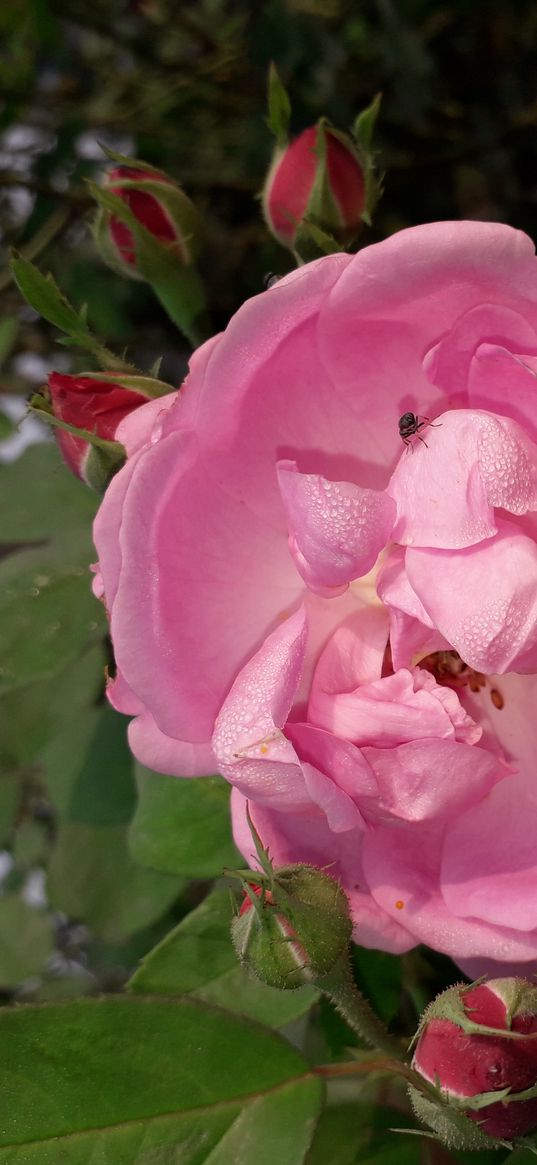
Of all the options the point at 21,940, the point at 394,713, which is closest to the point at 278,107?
the point at 394,713

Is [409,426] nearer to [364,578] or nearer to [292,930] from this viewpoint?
[364,578]

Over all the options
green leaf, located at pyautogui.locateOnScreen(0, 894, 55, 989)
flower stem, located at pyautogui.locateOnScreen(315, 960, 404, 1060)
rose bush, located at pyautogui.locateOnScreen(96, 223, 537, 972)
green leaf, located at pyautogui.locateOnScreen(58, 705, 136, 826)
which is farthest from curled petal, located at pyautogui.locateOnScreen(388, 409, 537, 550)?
green leaf, located at pyautogui.locateOnScreen(0, 894, 55, 989)

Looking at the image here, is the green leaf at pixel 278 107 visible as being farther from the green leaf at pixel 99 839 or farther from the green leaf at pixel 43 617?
the green leaf at pixel 99 839

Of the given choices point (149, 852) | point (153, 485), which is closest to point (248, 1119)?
point (149, 852)

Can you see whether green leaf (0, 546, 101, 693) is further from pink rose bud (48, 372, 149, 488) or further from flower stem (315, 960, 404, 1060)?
flower stem (315, 960, 404, 1060)

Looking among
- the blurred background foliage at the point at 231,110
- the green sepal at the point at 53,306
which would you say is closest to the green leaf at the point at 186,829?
the green sepal at the point at 53,306

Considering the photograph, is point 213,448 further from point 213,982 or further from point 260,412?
point 213,982

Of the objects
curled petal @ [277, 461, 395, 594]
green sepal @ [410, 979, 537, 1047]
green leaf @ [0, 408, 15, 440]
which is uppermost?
curled petal @ [277, 461, 395, 594]
